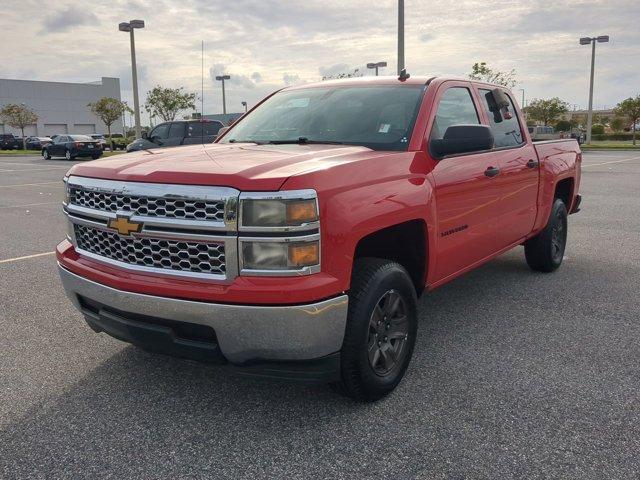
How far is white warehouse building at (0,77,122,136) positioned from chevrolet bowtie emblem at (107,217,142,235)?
81.1 metres

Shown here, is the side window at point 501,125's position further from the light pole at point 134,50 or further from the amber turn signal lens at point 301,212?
the light pole at point 134,50

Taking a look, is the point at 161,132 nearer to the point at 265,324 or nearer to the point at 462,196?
the point at 462,196

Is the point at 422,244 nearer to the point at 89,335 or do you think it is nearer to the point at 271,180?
the point at 271,180

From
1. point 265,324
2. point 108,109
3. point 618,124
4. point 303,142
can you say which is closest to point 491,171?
point 303,142

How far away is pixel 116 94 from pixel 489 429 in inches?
3818

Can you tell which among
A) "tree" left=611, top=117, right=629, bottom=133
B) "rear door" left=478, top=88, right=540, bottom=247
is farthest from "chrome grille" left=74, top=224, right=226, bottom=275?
"tree" left=611, top=117, right=629, bottom=133

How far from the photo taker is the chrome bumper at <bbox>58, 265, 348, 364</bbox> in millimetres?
2654

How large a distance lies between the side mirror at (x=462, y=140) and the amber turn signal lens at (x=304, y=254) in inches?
52.6

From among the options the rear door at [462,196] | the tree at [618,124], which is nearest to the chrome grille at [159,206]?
the rear door at [462,196]

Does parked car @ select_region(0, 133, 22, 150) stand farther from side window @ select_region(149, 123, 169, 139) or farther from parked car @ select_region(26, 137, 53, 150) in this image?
side window @ select_region(149, 123, 169, 139)

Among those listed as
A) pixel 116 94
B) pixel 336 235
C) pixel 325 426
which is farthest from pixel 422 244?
pixel 116 94

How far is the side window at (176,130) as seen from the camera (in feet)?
62.5

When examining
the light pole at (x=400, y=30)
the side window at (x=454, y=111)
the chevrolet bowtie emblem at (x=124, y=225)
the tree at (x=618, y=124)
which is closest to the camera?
the chevrolet bowtie emblem at (x=124, y=225)

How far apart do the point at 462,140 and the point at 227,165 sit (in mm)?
1482
